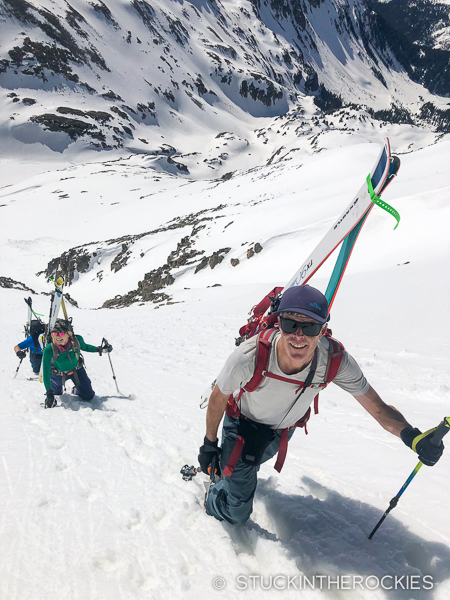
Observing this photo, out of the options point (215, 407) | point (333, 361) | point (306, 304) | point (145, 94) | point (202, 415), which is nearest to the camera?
point (306, 304)

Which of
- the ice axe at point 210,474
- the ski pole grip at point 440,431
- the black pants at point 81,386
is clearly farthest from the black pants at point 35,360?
the ski pole grip at point 440,431

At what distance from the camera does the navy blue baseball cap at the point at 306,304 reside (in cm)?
210

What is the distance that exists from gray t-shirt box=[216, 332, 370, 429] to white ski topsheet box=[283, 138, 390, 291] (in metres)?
1.59

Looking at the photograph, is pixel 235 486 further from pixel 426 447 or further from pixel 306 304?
pixel 306 304

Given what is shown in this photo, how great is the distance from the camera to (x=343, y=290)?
1155 centimetres

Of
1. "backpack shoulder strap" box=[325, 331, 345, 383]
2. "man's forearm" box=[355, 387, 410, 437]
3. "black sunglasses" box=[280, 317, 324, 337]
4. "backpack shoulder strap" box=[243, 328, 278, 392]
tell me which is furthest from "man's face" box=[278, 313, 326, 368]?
"man's forearm" box=[355, 387, 410, 437]

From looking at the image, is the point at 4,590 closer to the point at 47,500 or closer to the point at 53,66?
the point at 47,500

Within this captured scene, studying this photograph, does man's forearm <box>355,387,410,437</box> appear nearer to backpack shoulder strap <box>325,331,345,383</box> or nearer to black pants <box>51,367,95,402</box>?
backpack shoulder strap <box>325,331,345,383</box>

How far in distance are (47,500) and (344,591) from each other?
8.46 feet

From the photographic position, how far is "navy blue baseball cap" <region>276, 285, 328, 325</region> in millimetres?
2096

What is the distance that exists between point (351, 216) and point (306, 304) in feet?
6.13

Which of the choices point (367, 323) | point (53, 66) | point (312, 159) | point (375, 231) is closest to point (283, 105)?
point (53, 66)

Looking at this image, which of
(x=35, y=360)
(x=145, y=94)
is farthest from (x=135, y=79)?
(x=35, y=360)

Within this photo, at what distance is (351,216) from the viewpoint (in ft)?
11.6
